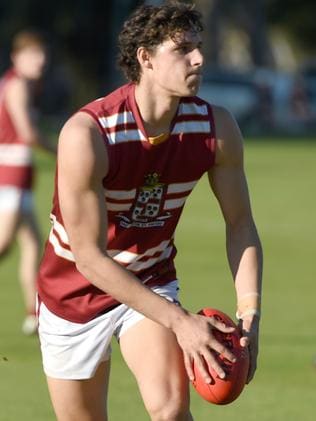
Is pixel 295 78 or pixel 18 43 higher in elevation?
pixel 18 43

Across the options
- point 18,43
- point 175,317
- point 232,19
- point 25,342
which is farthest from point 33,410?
point 232,19

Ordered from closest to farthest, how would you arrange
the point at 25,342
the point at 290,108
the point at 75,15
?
the point at 25,342 → the point at 290,108 → the point at 75,15

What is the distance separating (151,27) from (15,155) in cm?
593

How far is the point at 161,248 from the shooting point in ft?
22.5

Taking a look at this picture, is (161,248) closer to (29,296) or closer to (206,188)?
(29,296)

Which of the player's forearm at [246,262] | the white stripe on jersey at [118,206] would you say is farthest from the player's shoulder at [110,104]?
the player's forearm at [246,262]

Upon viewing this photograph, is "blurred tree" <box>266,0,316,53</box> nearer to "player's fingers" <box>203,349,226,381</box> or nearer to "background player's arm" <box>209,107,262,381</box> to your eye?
"background player's arm" <box>209,107,262,381</box>

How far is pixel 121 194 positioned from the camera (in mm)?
6605

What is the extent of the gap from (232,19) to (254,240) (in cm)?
6983

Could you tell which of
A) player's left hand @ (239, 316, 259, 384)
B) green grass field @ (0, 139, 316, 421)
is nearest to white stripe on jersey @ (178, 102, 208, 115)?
player's left hand @ (239, 316, 259, 384)

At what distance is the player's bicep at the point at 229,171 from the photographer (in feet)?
22.1

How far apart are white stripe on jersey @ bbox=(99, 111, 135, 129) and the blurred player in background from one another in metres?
5.41

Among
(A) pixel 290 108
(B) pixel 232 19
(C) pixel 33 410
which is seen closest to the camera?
(C) pixel 33 410

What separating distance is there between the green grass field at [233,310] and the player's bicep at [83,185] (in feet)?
9.42
